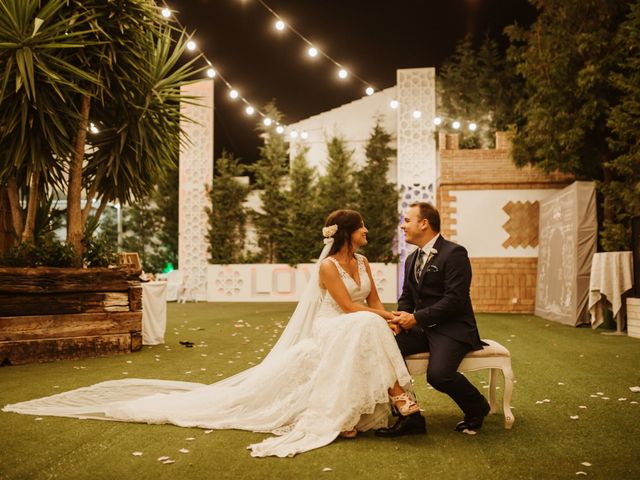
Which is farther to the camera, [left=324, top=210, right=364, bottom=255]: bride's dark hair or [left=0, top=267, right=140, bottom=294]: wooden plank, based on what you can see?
[left=0, top=267, right=140, bottom=294]: wooden plank

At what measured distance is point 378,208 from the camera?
13.5m

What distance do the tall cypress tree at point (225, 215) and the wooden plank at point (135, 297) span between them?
8.44 metres

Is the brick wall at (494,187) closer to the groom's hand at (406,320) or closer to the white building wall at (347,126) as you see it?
the white building wall at (347,126)

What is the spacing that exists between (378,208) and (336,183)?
4.17 ft

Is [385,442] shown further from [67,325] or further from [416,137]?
[416,137]

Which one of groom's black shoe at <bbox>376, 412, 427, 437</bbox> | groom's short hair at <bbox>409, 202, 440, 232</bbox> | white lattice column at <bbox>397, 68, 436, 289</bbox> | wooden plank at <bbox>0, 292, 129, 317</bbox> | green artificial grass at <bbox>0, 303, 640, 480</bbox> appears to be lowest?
green artificial grass at <bbox>0, 303, 640, 480</bbox>

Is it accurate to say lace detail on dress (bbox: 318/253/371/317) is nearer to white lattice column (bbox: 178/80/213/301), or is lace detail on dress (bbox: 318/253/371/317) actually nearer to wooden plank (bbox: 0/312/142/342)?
wooden plank (bbox: 0/312/142/342)

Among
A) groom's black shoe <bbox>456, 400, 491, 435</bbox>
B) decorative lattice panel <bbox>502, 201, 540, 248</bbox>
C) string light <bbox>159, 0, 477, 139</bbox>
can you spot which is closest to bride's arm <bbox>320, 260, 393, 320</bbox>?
groom's black shoe <bbox>456, 400, 491, 435</bbox>

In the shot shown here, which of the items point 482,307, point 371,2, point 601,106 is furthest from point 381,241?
point 601,106

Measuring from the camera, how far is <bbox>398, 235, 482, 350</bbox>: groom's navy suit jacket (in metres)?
3.00

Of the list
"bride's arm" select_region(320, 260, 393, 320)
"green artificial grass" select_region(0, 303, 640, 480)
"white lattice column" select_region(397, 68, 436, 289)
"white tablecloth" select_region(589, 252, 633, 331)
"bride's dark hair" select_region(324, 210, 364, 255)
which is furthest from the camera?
"white lattice column" select_region(397, 68, 436, 289)

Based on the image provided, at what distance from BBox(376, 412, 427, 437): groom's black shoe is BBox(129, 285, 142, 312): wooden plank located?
3.65 meters

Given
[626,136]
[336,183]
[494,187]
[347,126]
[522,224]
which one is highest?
[347,126]

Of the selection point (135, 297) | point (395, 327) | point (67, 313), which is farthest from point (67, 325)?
point (395, 327)
